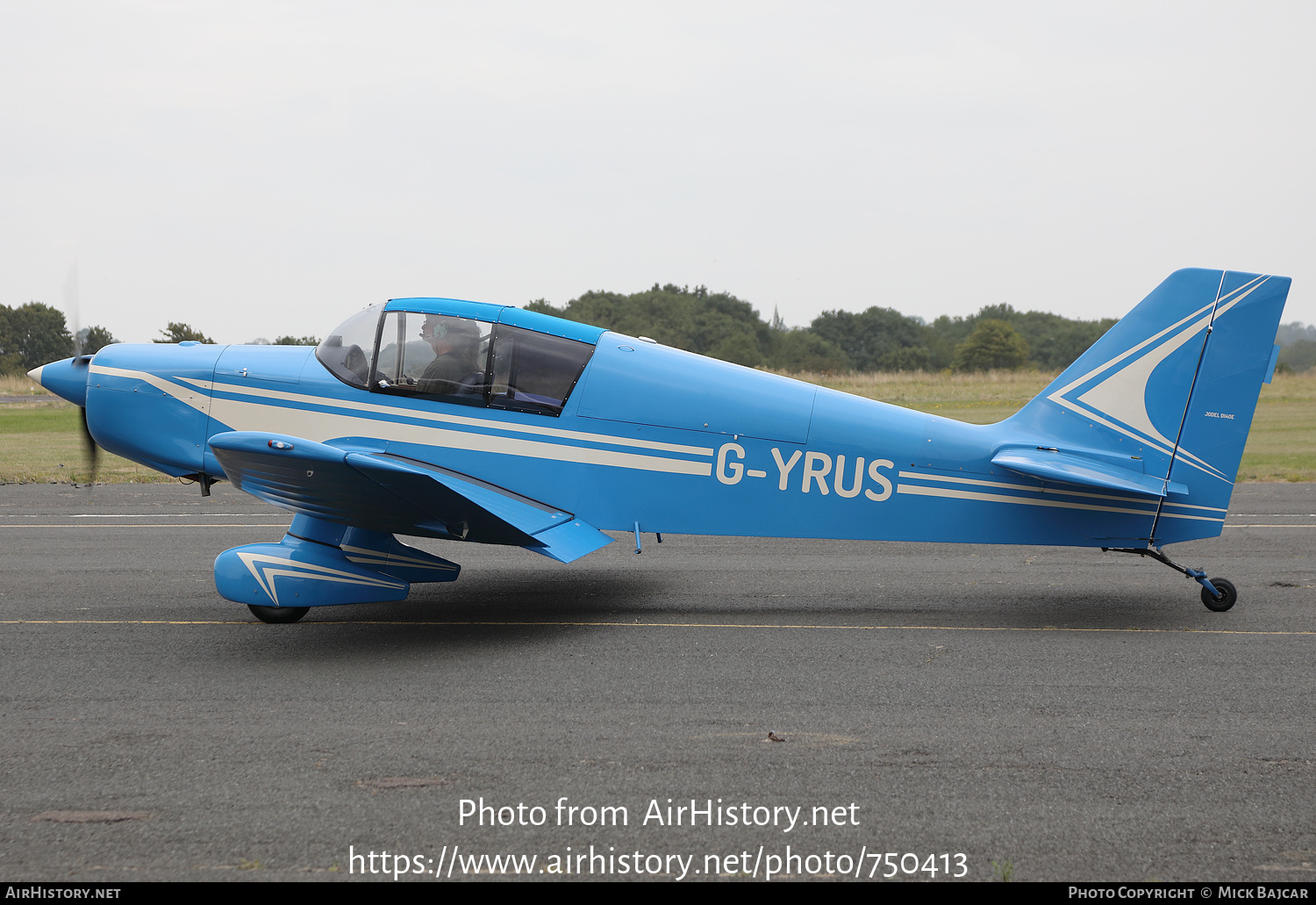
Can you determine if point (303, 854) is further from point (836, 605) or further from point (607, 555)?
point (607, 555)

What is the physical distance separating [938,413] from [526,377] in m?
23.4

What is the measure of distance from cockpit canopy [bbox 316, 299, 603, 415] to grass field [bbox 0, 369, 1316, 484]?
23.2ft

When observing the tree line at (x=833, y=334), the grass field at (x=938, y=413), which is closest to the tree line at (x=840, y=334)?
the tree line at (x=833, y=334)

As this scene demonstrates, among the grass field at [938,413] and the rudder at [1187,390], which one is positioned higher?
the rudder at [1187,390]

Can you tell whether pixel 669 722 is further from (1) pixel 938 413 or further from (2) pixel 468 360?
(1) pixel 938 413

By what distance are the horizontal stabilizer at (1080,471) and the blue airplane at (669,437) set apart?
2 cm

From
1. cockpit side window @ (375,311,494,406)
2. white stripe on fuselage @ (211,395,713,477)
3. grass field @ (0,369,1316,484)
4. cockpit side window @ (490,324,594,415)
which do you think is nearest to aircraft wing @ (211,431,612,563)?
white stripe on fuselage @ (211,395,713,477)

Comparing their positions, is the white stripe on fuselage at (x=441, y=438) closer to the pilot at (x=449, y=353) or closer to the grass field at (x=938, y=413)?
the pilot at (x=449, y=353)

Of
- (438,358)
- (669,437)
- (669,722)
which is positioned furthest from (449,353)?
(669,722)

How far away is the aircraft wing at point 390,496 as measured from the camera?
5352mm

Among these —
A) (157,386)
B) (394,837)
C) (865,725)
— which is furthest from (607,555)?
(394,837)

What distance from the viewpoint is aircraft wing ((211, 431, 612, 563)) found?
5.35m

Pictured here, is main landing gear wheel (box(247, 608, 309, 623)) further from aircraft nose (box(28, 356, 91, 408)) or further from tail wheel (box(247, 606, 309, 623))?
aircraft nose (box(28, 356, 91, 408))

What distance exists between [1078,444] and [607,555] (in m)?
4.78
